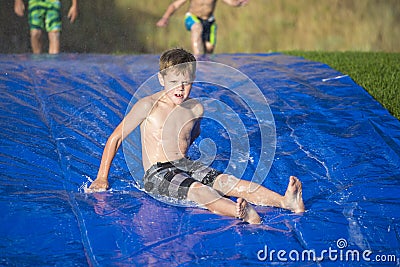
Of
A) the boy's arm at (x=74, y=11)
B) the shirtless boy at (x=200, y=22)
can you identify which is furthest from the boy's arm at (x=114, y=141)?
the boy's arm at (x=74, y=11)

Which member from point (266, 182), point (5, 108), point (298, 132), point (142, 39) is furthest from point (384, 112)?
point (142, 39)

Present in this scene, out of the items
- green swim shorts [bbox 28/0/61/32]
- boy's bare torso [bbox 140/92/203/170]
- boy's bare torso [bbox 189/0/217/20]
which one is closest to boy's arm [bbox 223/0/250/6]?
boy's bare torso [bbox 189/0/217/20]

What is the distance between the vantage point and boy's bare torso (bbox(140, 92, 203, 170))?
425 centimetres

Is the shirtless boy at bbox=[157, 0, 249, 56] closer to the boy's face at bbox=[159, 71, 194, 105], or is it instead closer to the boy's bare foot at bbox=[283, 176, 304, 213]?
the boy's face at bbox=[159, 71, 194, 105]

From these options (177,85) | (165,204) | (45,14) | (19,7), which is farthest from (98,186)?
(19,7)

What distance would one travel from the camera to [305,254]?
3.41 m

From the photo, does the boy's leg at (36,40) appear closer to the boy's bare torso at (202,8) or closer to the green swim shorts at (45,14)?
the green swim shorts at (45,14)

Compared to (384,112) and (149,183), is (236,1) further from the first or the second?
(149,183)

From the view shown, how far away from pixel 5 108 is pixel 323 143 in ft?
7.74

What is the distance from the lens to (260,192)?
4023 mm

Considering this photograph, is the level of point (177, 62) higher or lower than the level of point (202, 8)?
lower

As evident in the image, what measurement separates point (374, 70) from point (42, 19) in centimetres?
403

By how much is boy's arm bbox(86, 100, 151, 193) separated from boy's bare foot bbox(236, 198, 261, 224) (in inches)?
34.3

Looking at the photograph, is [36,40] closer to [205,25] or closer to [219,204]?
[205,25]
